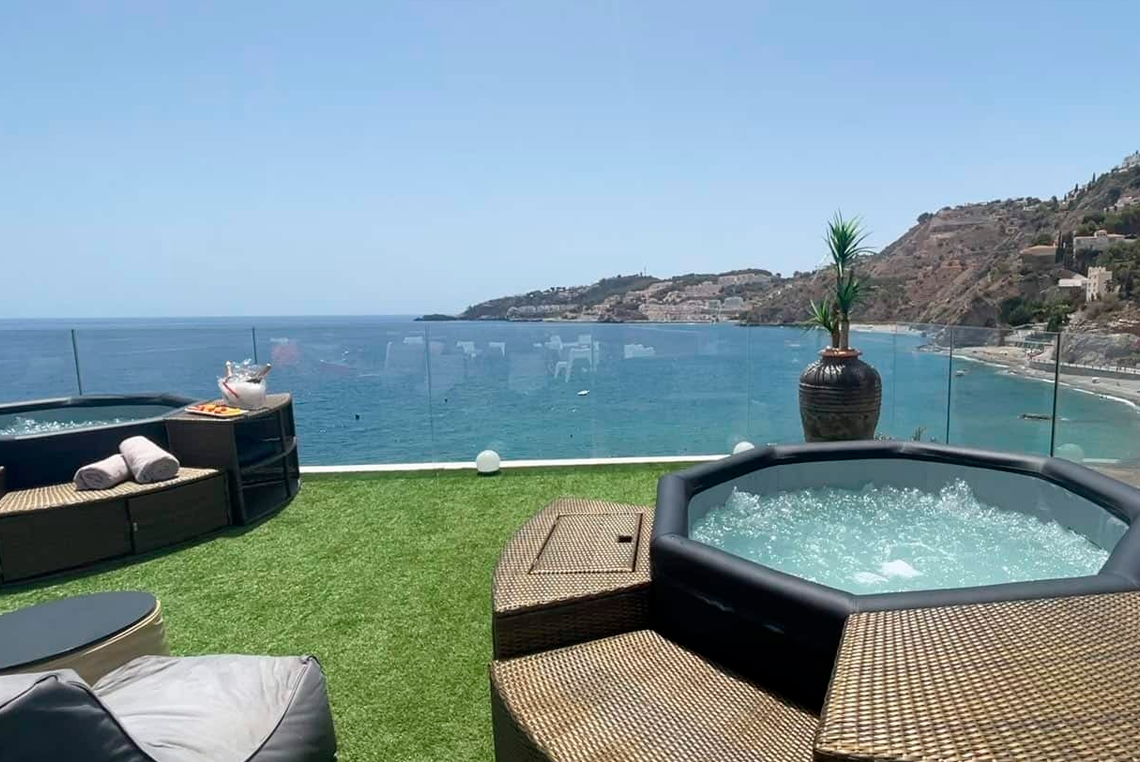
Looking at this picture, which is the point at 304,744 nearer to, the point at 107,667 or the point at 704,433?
the point at 107,667

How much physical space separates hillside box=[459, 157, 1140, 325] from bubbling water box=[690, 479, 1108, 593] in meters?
2.98

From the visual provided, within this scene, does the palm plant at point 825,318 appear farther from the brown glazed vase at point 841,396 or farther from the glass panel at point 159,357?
the glass panel at point 159,357

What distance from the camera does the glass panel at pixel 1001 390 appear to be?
21.3ft

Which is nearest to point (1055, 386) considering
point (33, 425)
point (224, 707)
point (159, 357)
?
point (224, 707)

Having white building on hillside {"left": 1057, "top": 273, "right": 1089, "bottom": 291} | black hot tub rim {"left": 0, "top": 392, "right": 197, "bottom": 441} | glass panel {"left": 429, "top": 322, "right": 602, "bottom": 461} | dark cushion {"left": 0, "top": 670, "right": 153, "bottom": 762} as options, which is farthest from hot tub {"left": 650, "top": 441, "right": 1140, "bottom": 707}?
white building on hillside {"left": 1057, "top": 273, "right": 1089, "bottom": 291}

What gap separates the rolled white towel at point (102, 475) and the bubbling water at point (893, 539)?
434cm

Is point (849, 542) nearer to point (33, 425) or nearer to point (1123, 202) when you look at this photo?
point (33, 425)

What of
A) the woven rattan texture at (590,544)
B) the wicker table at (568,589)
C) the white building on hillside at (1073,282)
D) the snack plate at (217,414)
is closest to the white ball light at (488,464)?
the snack plate at (217,414)

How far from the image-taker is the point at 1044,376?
6469 mm

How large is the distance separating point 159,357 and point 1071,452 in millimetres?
10643

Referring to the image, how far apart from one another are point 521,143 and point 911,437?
8.62 m

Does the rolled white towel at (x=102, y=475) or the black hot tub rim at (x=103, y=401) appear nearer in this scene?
the rolled white towel at (x=102, y=475)

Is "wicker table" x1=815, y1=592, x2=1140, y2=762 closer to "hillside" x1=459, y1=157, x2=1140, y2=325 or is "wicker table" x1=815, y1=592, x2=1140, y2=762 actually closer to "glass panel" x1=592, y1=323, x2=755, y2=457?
"hillside" x1=459, y1=157, x2=1140, y2=325

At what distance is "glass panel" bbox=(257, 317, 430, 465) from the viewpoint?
7.35 meters
